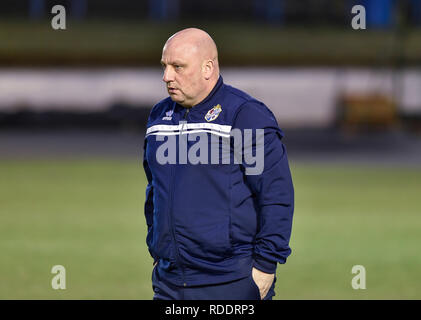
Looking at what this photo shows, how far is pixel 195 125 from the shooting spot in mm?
3850

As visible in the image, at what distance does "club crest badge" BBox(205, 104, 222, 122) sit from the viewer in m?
3.82

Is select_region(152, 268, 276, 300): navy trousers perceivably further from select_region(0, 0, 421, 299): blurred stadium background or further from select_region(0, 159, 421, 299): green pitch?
select_region(0, 0, 421, 299): blurred stadium background

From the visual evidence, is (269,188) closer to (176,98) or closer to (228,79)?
(176,98)

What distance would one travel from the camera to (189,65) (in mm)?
3764

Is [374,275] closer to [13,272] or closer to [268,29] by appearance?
[13,272]

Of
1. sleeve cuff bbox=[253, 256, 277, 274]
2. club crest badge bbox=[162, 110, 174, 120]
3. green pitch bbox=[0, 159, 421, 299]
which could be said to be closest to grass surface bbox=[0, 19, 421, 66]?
green pitch bbox=[0, 159, 421, 299]

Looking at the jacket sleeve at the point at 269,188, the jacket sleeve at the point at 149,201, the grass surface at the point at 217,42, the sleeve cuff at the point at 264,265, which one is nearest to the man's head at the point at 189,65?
the jacket sleeve at the point at 269,188

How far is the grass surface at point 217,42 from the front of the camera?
2481 centimetres

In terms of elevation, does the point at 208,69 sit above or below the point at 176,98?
above

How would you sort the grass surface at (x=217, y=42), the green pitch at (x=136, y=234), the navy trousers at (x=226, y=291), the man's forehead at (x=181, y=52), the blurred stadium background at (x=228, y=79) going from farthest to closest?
the grass surface at (x=217, y=42), the blurred stadium background at (x=228, y=79), the green pitch at (x=136, y=234), the navy trousers at (x=226, y=291), the man's forehead at (x=181, y=52)

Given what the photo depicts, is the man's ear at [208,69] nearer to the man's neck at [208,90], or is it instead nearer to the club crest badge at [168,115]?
the man's neck at [208,90]

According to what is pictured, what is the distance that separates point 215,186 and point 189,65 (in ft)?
1.98

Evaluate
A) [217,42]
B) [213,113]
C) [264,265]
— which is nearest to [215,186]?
[213,113]

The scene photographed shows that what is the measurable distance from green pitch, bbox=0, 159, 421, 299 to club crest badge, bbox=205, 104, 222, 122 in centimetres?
371
